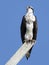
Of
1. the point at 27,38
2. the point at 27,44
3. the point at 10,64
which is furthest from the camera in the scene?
the point at 27,38

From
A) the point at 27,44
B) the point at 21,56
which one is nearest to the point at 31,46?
the point at 27,44

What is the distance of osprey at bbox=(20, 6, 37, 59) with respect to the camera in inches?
102

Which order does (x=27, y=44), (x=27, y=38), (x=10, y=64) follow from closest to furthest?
1. (x=10, y=64)
2. (x=27, y=44)
3. (x=27, y=38)

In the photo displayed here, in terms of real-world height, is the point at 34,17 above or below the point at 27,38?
above

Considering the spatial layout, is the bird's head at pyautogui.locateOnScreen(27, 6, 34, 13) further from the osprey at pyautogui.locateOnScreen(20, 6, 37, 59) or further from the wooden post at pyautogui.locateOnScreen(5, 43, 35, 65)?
the wooden post at pyautogui.locateOnScreen(5, 43, 35, 65)

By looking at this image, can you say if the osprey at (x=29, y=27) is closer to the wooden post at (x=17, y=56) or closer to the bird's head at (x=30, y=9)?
the bird's head at (x=30, y=9)

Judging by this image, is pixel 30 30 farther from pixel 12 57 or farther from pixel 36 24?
pixel 12 57

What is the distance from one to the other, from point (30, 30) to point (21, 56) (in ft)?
Answer: 1.30

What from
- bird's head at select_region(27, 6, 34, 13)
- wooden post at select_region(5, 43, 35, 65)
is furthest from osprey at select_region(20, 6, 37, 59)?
wooden post at select_region(5, 43, 35, 65)

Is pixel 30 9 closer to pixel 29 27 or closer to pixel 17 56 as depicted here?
pixel 29 27

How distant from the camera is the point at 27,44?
8.13 feet

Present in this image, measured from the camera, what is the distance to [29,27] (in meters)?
2.64

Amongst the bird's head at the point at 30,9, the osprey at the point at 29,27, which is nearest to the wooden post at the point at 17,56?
the osprey at the point at 29,27

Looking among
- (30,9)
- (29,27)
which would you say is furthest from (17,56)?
(30,9)
